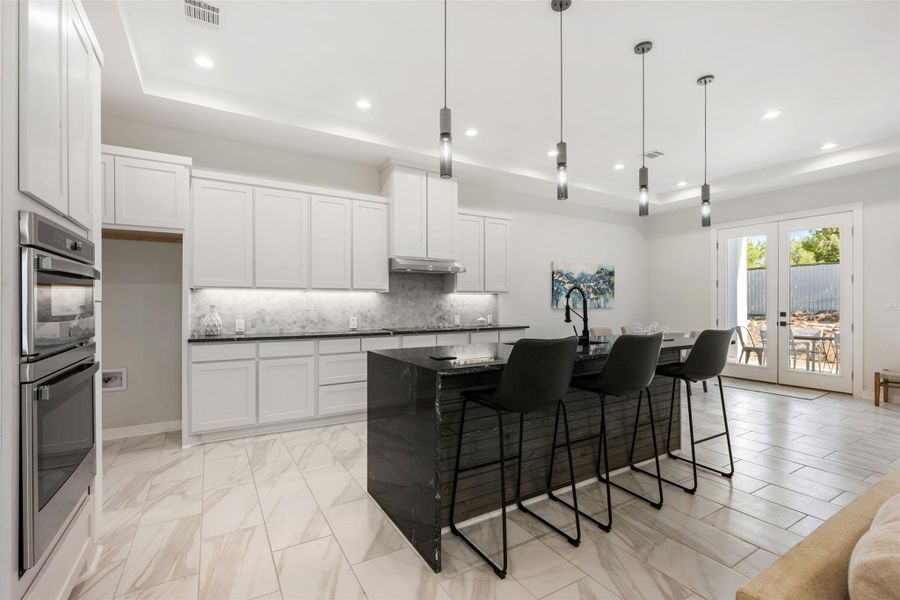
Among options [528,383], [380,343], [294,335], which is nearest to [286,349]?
[294,335]

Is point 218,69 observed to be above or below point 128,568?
above

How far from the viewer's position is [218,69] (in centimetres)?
350

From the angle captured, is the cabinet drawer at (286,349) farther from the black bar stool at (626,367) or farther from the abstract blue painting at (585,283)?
the abstract blue painting at (585,283)

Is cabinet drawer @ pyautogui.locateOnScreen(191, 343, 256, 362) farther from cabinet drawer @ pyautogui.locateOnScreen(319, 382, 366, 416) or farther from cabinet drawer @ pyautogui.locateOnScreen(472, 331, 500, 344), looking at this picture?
cabinet drawer @ pyautogui.locateOnScreen(472, 331, 500, 344)

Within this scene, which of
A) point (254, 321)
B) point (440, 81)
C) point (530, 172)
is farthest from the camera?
point (530, 172)

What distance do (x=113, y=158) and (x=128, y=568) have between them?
3190 mm

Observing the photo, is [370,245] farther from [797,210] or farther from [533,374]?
[797,210]

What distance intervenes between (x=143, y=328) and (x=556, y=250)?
574 cm

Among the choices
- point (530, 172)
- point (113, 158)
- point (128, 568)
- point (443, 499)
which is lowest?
point (128, 568)

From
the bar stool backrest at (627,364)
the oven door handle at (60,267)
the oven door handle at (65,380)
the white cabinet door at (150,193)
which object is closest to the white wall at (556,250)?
the white cabinet door at (150,193)

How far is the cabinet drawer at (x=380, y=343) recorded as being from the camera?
4.58 m

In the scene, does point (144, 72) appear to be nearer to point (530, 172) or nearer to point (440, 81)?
point (440, 81)

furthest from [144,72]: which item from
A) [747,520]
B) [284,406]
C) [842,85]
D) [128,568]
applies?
[842,85]

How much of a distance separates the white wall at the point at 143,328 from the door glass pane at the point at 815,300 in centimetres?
801
